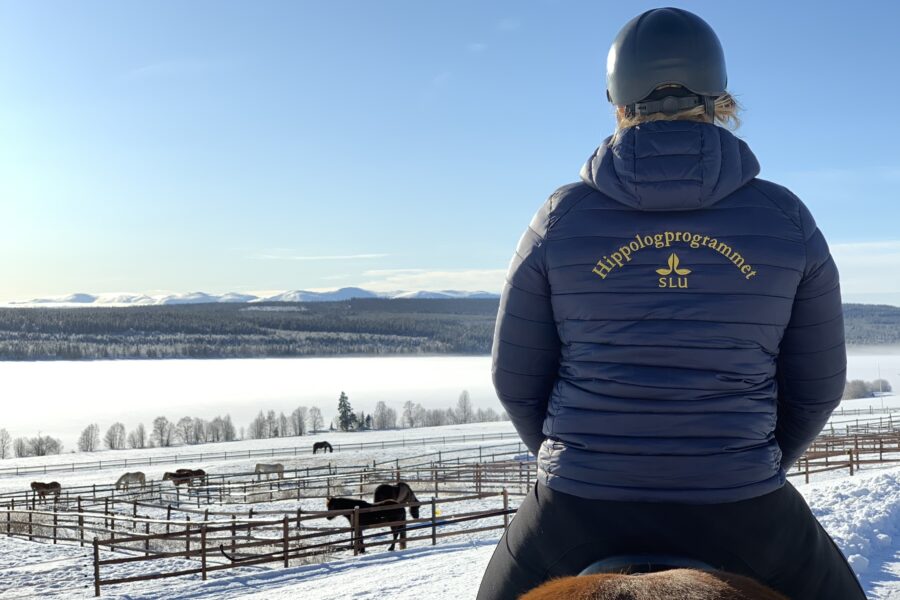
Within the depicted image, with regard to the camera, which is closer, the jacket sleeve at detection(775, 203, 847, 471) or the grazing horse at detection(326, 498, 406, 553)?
the jacket sleeve at detection(775, 203, 847, 471)

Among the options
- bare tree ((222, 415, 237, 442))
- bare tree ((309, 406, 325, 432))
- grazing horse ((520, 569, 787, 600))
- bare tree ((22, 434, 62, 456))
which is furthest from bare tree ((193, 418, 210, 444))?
grazing horse ((520, 569, 787, 600))

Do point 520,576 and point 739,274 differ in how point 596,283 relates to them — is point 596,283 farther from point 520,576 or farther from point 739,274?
point 520,576

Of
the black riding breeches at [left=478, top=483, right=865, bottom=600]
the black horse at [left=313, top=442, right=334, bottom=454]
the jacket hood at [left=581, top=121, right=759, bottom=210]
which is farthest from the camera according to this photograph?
the black horse at [left=313, top=442, right=334, bottom=454]

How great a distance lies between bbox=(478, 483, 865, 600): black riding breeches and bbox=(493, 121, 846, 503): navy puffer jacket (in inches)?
1.4

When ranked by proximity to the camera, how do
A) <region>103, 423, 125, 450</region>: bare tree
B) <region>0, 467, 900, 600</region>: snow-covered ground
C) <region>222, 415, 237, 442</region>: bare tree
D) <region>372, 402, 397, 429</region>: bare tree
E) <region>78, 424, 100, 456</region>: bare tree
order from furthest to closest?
<region>372, 402, 397, 429</region>: bare tree → <region>222, 415, 237, 442</region>: bare tree → <region>103, 423, 125, 450</region>: bare tree → <region>78, 424, 100, 456</region>: bare tree → <region>0, 467, 900, 600</region>: snow-covered ground

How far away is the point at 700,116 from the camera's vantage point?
187cm

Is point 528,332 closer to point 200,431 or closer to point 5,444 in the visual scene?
point 5,444

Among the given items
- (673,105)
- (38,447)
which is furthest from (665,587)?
(38,447)

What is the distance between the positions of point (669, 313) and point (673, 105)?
1.84 feet

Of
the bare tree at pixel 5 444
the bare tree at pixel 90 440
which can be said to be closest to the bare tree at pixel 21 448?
the bare tree at pixel 5 444

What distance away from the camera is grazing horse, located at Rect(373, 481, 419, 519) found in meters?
18.2

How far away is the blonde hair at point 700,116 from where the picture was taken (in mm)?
1860

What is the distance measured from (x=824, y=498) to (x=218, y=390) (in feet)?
606

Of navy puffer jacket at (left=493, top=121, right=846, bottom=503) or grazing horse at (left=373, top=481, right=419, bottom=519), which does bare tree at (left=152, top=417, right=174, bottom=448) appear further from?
navy puffer jacket at (left=493, top=121, right=846, bottom=503)
